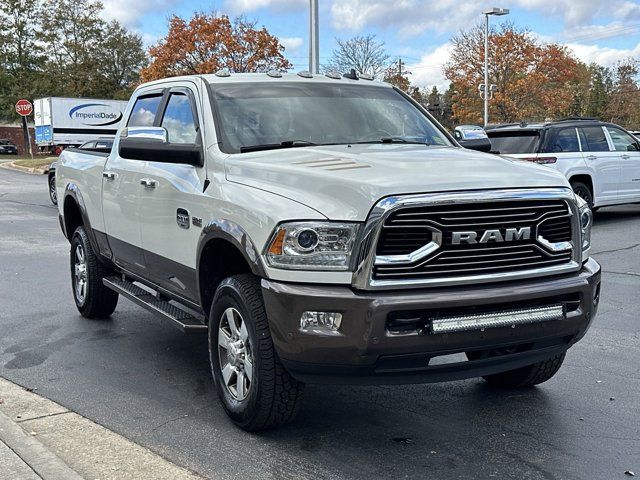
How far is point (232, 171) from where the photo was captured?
442 centimetres

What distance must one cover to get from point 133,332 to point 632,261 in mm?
6502

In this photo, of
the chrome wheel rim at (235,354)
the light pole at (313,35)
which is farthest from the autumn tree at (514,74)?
the chrome wheel rim at (235,354)

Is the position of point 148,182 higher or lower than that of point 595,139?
lower

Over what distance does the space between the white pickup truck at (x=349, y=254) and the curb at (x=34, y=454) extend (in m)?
0.98

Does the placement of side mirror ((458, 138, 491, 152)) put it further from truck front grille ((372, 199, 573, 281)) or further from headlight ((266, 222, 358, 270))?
headlight ((266, 222, 358, 270))

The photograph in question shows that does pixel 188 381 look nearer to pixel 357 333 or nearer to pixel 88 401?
pixel 88 401

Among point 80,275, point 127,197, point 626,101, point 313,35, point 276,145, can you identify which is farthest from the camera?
point 626,101

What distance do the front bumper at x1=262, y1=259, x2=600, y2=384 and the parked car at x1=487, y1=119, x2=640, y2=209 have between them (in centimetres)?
926

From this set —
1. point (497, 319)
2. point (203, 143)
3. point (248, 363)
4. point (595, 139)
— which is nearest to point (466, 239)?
point (497, 319)

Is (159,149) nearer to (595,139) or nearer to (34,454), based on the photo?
(34,454)

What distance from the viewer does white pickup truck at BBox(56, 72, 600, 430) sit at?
11.8 feet

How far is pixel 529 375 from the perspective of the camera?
4859mm

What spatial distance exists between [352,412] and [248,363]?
840mm

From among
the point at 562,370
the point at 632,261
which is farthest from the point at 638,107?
the point at 562,370
